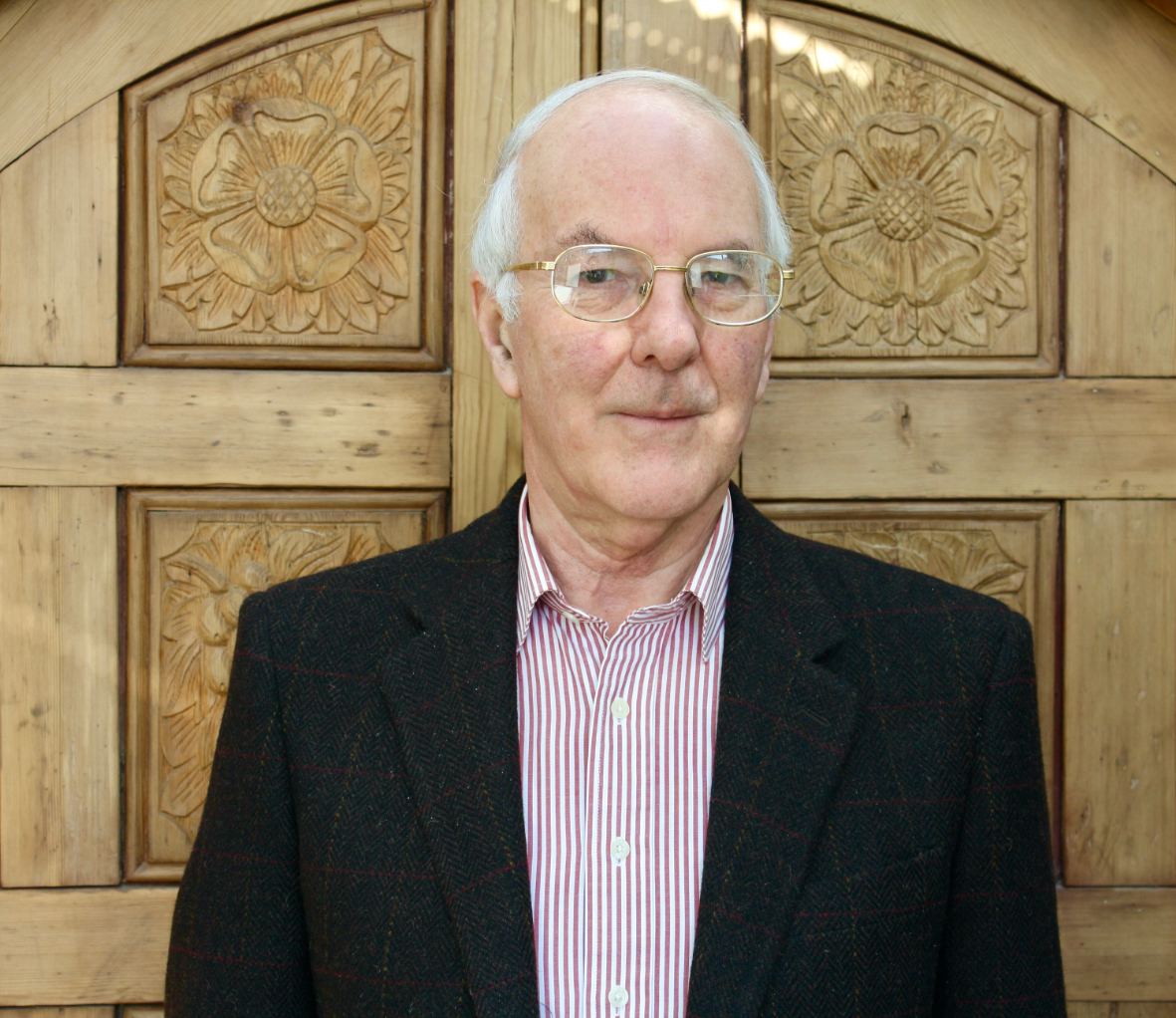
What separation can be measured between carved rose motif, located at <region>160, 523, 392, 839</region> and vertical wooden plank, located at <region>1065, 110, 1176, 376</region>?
58.3 inches

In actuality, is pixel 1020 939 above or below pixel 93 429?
below

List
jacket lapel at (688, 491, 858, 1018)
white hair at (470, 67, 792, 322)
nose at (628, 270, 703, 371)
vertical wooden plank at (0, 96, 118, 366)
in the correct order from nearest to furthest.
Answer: jacket lapel at (688, 491, 858, 1018) < nose at (628, 270, 703, 371) < white hair at (470, 67, 792, 322) < vertical wooden plank at (0, 96, 118, 366)

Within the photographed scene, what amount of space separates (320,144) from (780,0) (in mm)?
910

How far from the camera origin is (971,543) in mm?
1787

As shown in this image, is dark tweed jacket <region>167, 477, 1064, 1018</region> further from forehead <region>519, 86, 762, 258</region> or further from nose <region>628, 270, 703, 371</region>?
forehead <region>519, 86, 762, 258</region>

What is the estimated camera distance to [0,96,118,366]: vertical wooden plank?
5.57ft

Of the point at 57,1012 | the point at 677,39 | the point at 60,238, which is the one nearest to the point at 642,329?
the point at 677,39

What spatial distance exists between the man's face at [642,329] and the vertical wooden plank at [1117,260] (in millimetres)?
846

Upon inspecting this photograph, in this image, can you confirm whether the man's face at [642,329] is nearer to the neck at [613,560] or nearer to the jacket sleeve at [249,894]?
the neck at [613,560]

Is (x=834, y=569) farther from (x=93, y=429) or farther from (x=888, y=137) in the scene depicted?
(x=93, y=429)

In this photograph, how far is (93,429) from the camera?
171 cm

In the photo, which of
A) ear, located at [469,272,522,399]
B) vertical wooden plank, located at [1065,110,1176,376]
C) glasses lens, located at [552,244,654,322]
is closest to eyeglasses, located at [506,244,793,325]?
glasses lens, located at [552,244,654,322]

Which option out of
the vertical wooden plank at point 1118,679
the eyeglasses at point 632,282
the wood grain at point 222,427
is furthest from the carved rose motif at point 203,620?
the vertical wooden plank at point 1118,679

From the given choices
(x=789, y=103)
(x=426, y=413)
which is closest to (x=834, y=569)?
(x=426, y=413)
